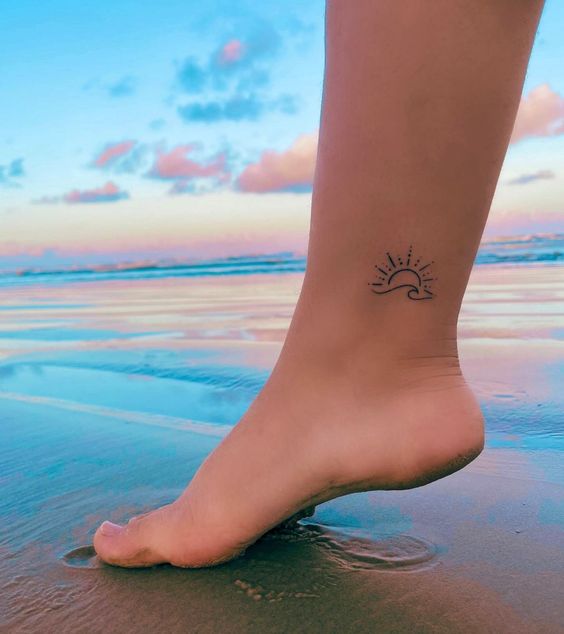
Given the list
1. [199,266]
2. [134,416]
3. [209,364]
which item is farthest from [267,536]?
[199,266]

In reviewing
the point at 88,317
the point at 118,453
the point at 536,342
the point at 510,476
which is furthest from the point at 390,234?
the point at 88,317

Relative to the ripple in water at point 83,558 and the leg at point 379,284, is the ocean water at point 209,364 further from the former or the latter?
the ripple in water at point 83,558

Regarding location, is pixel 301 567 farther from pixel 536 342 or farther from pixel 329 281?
Result: pixel 536 342

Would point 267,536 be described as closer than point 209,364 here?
Yes

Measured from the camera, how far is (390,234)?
842 millimetres

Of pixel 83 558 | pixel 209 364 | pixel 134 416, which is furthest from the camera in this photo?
pixel 209 364

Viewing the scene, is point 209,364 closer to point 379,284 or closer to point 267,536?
point 267,536

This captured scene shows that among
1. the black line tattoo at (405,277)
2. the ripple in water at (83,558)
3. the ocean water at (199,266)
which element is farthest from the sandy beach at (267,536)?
the ocean water at (199,266)

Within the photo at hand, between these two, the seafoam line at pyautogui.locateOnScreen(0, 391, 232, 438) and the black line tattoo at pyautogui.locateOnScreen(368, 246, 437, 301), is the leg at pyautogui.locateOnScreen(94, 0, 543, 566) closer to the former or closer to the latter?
the black line tattoo at pyautogui.locateOnScreen(368, 246, 437, 301)

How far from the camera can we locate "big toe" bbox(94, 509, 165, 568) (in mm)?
937

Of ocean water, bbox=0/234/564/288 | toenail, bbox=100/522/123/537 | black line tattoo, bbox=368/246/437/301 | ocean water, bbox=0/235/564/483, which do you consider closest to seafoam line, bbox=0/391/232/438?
ocean water, bbox=0/235/564/483

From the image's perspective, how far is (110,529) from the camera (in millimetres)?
988

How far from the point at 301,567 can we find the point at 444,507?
30 cm

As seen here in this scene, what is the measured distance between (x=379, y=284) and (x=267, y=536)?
43 centimetres
